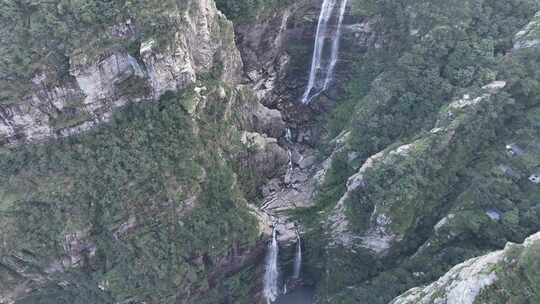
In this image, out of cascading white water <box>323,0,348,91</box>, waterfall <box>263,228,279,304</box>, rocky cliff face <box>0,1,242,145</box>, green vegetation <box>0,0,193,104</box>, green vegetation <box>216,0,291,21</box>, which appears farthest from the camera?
cascading white water <box>323,0,348,91</box>

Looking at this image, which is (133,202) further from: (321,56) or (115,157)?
(321,56)

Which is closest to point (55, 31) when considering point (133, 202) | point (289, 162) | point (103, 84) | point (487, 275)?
point (103, 84)

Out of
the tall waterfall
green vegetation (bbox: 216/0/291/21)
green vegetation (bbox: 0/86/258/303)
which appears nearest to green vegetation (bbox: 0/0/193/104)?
green vegetation (bbox: 0/86/258/303)

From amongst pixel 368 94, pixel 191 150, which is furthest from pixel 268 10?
pixel 191 150

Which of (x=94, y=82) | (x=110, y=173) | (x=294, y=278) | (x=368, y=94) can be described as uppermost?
(x=94, y=82)

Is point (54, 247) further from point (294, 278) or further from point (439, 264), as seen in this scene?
point (439, 264)

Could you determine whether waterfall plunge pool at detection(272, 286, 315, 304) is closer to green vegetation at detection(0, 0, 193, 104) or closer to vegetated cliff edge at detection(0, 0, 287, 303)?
vegetated cliff edge at detection(0, 0, 287, 303)

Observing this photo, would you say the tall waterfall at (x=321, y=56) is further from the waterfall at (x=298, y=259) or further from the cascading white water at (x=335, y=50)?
the waterfall at (x=298, y=259)
